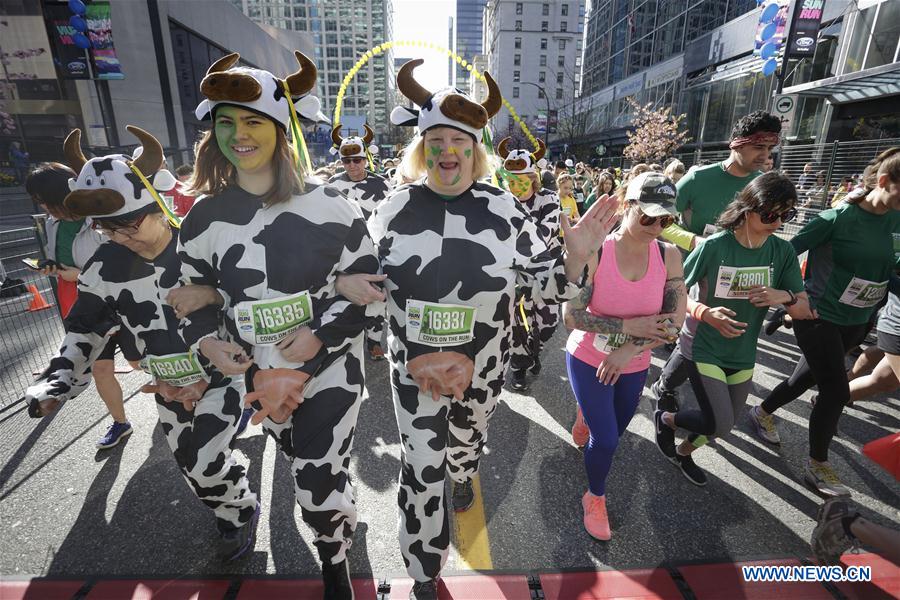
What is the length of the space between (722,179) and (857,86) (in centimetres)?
1714

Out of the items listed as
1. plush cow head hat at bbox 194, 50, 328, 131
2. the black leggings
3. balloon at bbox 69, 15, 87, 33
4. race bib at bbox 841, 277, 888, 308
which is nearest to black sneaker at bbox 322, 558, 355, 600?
plush cow head hat at bbox 194, 50, 328, 131

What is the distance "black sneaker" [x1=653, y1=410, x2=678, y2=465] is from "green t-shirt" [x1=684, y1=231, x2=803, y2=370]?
2.18 feet

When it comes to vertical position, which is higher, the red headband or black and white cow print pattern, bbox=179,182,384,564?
the red headband

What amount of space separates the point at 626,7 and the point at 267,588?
52621 millimetres

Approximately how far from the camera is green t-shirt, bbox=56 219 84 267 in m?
3.61

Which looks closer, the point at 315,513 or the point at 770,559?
the point at 315,513

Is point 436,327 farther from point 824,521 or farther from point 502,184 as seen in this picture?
point 824,521

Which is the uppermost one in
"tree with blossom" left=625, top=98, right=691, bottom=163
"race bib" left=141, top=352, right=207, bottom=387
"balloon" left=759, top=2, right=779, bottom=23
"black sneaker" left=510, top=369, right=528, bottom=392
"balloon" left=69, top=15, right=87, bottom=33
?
"balloon" left=759, top=2, right=779, bottom=23

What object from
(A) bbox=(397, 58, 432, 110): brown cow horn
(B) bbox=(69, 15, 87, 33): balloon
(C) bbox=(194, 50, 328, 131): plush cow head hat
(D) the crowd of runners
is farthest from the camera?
(B) bbox=(69, 15, 87, 33): balloon

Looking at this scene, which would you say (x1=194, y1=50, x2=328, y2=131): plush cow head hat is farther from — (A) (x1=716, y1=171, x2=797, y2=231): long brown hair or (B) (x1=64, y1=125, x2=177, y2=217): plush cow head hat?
(A) (x1=716, y1=171, x2=797, y2=231): long brown hair

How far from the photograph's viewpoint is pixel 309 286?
6.46 ft

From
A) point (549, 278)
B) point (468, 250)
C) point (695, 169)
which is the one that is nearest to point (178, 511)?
point (468, 250)

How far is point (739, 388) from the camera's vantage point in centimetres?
288

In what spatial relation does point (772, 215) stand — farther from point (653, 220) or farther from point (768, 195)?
point (653, 220)
